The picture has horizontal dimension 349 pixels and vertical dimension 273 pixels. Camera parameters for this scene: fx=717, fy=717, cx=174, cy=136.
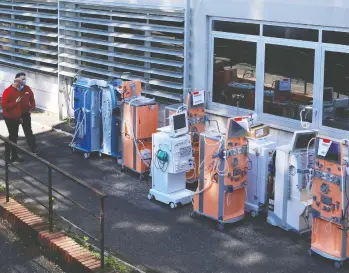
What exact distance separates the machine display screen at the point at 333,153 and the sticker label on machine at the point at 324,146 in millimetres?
35

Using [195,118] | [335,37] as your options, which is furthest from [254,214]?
[335,37]

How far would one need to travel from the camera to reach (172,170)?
10.9m

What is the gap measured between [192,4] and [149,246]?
521cm

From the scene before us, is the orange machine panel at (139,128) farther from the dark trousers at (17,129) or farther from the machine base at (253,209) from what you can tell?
the machine base at (253,209)

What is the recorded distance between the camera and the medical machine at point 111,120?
41.8 ft

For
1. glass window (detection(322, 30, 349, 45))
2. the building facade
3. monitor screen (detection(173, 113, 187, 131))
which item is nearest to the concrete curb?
monitor screen (detection(173, 113, 187, 131))

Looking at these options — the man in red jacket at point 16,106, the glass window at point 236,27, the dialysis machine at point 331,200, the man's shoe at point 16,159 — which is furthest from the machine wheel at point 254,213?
the man's shoe at point 16,159

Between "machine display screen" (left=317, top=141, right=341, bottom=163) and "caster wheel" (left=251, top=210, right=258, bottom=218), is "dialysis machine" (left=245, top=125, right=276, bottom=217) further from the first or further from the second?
"machine display screen" (left=317, top=141, right=341, bottom=163)

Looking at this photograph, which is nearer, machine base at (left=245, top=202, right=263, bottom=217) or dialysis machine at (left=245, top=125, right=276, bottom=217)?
dialysis machine at (left=245, top=125, right=276, bottom=217)

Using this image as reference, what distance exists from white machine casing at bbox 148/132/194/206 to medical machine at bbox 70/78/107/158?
2.42 metres

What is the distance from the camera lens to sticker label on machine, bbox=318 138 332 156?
28.7 ft

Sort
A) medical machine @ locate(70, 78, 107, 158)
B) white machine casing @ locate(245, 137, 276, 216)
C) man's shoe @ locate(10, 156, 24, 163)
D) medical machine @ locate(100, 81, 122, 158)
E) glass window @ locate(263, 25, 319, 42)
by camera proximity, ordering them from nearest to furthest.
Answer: white machine casing @ locate(245, 137, 276, 216) < glass window @ locate(263, 25, 319, 42) < medical machine @ locate(100, 81, 122, 158) < medical machine @ locate(70, 78, 107, 158) < man's shoe @ locate(10, 156, 24, 163)

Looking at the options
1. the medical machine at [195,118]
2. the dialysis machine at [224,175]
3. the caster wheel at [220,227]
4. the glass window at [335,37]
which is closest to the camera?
the dialysis machine at [224,175]

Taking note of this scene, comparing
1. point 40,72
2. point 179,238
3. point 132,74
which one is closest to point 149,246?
point 179,238
